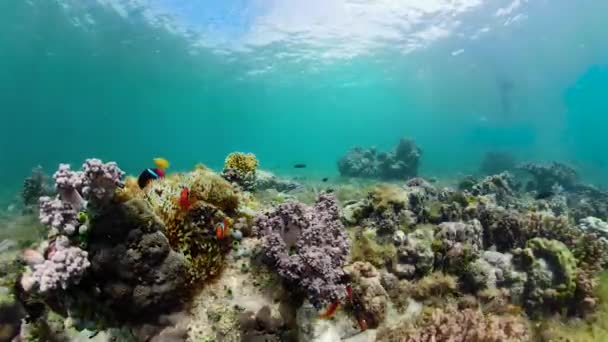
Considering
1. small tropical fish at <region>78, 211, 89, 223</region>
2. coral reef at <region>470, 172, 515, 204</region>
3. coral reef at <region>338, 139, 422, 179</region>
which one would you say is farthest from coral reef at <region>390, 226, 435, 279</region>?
coral reef at <region>338, 139, 422, 179</region>

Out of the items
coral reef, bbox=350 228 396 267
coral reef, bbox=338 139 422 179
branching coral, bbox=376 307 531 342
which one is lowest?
branching coral, bbox=376 307 531 342

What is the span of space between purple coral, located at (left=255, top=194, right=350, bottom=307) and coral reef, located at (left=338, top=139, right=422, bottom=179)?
64.2 ft

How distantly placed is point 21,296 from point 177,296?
2110 millimetres

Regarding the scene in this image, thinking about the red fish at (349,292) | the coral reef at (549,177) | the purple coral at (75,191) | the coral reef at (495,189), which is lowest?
the red fish at (349,292)

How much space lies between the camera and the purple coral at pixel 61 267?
126 inches

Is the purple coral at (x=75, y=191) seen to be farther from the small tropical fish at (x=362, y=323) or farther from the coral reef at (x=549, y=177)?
the coral reef at (x=549, y=177)

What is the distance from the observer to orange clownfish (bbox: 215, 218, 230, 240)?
464 cm

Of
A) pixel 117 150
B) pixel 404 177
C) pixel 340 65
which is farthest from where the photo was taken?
pixel 117 150

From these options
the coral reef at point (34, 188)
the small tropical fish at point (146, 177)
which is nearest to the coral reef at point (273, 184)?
the coral reef at point (34, 188)

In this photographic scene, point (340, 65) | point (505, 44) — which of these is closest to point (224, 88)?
point (340, 65)

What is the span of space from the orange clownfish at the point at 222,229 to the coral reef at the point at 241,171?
117 inches

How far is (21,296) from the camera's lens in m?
4.32

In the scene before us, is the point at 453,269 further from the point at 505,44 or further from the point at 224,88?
the point at 224,88

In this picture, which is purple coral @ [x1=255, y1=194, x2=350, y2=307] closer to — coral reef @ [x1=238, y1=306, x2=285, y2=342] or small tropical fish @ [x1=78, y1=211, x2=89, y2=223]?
coral reef @ [x1=238, y1=306, x2=285, y2=342]
